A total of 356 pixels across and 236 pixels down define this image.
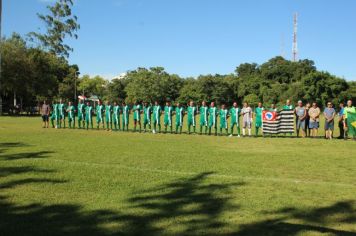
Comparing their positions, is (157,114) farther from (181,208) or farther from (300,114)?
(181,208)

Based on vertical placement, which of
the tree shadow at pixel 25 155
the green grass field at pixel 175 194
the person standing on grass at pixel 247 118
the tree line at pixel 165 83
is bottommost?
the green grass field at pixel 175 194

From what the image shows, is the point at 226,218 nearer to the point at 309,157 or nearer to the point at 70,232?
the point at 70,232

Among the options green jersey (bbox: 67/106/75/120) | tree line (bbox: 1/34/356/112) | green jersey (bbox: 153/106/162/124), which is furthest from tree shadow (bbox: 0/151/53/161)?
tree line (bbox: 1/34/356/112)

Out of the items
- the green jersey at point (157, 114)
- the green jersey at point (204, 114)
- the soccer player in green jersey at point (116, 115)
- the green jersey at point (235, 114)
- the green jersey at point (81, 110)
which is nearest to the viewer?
the green jersey at point (235, 114)

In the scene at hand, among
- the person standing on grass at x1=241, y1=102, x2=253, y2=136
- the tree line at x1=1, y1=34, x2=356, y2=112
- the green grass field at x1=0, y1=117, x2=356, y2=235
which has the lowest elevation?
the green grass field at x1=0, y1=117, x2=356, y2=235

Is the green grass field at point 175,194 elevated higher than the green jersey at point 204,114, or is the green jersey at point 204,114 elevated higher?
the green jersey at point 204,114

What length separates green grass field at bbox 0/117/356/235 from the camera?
571 cm

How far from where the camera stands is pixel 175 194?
7.59 meters

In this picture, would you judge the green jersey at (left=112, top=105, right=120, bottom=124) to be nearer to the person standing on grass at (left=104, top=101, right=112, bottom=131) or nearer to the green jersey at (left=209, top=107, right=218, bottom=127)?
the person standing on grass at (left=104, top=101, right=112, bottom=131)

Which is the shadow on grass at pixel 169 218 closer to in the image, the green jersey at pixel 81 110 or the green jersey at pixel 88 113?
the green jersey at pixel 88 113

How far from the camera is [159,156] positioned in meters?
12.7

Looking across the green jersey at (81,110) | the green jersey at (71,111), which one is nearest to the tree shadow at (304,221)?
the green jersey at (81,110)

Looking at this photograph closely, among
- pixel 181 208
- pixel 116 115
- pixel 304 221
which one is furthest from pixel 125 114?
pixel 304 221

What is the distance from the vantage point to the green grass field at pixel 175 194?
225 inches
